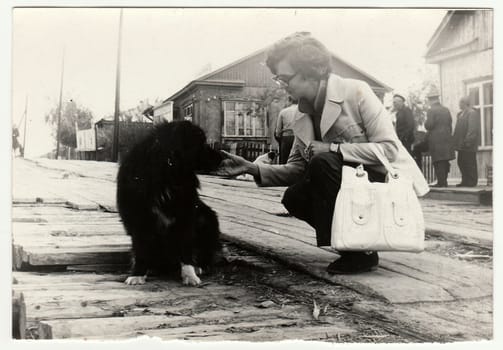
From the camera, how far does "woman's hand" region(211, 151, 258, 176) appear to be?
9.71 feet

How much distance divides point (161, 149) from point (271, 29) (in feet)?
3.11

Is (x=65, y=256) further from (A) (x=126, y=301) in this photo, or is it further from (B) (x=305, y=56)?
(B) (x=305, y=56)

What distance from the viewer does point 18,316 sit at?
2.72m

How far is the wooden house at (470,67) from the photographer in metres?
2.99

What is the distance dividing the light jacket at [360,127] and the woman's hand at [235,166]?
46 cm

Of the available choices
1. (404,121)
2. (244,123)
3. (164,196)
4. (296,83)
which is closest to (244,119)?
(244,123)

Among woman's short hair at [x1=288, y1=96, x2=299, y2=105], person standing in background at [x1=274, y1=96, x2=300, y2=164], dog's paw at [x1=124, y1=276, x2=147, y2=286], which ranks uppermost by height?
woman's short hair at [x1=288, y1=96, x2=299, y2=105]

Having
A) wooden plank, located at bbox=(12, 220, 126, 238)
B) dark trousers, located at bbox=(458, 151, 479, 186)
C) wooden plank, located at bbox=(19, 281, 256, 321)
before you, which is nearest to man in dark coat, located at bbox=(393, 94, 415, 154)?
dark trousers, located at bbox=(458, 151, 479, 186)

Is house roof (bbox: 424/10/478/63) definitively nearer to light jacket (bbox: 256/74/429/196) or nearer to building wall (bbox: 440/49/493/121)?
building wall (bbox: 440/49/493/121)

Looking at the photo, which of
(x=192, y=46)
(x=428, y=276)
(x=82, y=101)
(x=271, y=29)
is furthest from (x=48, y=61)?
(x=428, y=276)

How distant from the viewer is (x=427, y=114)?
10.3 feet

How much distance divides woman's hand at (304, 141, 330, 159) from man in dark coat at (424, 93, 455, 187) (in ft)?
2.42

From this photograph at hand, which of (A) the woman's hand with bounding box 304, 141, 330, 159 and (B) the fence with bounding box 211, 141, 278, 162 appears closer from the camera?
(A) the woman's hand with bounding box 304, 141, 330, 159

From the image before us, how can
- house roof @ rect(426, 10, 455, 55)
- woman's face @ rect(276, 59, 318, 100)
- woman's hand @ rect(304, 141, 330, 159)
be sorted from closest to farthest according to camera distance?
woman's hand @ rect(304, 141, 330, 159), woman's face @ rect(276, 59, 318, 100), house roof @ rect(426, 10, 455, 55)
